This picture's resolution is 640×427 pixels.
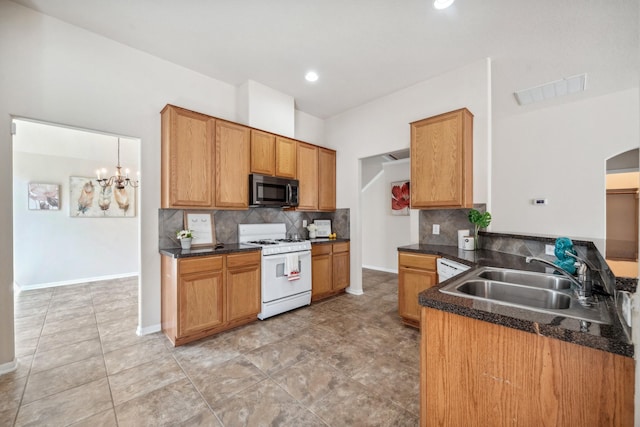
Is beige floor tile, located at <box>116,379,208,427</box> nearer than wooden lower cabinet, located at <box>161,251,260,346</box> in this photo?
Yes

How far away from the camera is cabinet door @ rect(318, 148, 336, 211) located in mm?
4269

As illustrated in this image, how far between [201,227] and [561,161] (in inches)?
214

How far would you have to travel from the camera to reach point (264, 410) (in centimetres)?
172

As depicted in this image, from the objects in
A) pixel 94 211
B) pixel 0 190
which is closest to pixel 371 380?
pixel 0 190

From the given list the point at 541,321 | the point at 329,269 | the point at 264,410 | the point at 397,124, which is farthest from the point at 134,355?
the point at 397,124

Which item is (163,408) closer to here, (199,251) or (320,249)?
(199,251)

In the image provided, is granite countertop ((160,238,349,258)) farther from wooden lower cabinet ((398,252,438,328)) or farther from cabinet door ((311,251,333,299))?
wooden lower cabinet ((398,252,438,328))

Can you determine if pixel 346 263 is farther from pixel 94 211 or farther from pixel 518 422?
pixel 94 211

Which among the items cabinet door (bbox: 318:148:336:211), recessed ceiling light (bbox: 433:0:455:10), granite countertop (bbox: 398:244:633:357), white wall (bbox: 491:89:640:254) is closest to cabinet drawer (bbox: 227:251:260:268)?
cabinet door (bbox: 318:148:336:211)

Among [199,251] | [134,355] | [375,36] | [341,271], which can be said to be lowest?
[134,355]

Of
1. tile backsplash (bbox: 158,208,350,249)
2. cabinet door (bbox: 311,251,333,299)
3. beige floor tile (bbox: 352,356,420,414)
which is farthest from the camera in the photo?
cabinet door (bbox: 311,251,333,299)

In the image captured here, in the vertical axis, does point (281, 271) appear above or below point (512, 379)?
below

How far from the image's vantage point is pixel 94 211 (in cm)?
516

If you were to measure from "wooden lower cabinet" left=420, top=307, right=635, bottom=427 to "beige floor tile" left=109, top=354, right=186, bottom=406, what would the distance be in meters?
1.97
